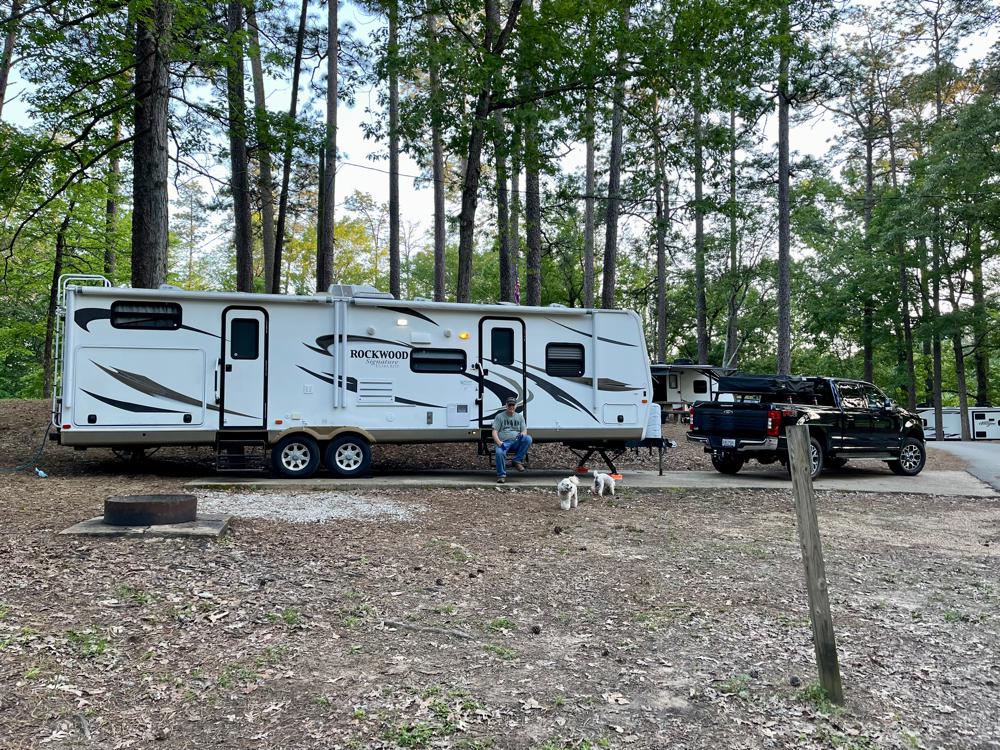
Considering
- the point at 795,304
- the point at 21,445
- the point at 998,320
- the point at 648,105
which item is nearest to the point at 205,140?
the point at 21,445

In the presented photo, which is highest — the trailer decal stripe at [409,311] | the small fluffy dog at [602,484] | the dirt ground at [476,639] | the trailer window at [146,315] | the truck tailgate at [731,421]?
the trailer decal stripe at [409,311]

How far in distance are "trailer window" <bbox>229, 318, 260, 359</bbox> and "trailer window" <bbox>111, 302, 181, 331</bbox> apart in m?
0.74

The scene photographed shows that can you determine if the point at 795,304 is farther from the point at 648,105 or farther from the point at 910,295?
the point at 648,105

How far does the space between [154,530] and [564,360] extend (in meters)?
7.30

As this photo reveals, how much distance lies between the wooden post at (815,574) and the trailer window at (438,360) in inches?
315

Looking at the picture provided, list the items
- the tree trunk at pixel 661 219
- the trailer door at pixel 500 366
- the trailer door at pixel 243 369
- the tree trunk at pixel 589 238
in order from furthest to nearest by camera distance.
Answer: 1. the tree trunk at pixel 589 238
2. the tree trunk at pixel 661 219
3. the trailer door at pixel 500 366
4. the trailer door at pixel 243 369

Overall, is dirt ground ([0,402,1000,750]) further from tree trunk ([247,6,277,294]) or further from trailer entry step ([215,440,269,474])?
tree trunk ([247,6,277,294])

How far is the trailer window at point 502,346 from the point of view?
11586 millimetres

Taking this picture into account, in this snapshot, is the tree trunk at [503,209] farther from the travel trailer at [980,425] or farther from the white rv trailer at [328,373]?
the travel trailer at [980,425]

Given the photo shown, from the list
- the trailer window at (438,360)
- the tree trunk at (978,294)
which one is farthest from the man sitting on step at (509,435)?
the tree trunk at (978,294)

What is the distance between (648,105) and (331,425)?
963 cm

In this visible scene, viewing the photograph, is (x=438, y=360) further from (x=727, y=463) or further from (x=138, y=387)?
(x=727, y=463)

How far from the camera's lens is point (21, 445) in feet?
41.8


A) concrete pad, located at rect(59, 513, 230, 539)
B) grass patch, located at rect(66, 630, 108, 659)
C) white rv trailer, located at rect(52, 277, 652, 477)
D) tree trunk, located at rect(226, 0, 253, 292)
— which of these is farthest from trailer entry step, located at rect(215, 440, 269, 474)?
tree trunk, located at rect(226, 0, 253, 292)
